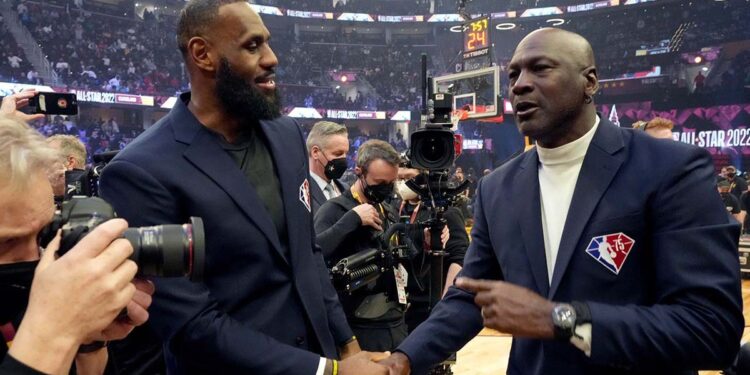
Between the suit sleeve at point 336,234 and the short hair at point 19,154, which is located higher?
the short hair at point 19,154

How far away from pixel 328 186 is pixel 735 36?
69.6ft

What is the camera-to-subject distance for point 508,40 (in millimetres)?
27359

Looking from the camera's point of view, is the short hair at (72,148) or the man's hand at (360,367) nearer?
the man's hand at (360,367)

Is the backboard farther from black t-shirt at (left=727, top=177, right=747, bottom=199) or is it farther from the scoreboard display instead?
black t-shirt at (left=727, top=177, right=747, bottom=199)

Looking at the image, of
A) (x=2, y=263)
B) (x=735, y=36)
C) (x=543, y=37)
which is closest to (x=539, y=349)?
(x=543, y=37)

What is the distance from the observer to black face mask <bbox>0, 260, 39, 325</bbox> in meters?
1.07

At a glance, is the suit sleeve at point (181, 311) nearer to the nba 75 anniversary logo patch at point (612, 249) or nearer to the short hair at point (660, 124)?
the nba 75 anniversary logo patch at point (612, 249)

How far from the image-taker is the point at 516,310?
4.49 feet

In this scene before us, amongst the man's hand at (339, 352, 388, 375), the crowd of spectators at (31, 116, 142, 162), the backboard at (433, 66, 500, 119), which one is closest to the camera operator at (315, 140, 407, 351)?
the man's hand at (339, 352, 388, 375)

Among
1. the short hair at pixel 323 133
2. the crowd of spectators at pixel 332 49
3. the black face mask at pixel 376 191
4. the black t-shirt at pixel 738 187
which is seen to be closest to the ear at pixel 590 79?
the black face mask at pixel 376 191

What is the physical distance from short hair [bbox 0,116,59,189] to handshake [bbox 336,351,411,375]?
96cm

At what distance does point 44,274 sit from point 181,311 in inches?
25.2

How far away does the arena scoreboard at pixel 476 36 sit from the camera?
12897 mm

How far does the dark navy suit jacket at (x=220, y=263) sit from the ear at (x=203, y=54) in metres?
0.14
